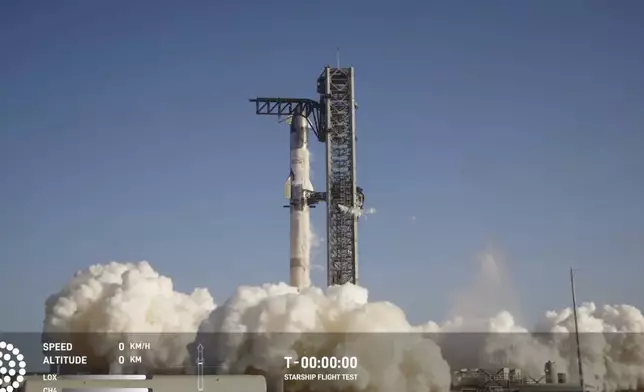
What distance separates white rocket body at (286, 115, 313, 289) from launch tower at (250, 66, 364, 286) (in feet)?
1.28

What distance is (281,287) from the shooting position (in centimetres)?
2342

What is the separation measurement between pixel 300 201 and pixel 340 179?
1307 mm

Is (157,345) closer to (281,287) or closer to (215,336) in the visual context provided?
(215,336)

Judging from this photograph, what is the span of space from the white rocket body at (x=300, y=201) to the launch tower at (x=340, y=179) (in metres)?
0.39

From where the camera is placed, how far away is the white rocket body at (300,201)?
947 inches

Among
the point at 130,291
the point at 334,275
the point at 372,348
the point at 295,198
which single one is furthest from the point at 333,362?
the point at 130,291

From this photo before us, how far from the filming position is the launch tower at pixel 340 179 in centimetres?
2352

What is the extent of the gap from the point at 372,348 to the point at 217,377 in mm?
4415

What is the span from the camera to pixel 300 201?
2425cm

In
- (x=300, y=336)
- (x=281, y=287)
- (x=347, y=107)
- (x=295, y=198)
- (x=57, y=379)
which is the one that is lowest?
(x=57, y=379)

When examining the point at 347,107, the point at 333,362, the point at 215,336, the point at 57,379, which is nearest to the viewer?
the point at 57,379

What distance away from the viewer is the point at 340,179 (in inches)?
941

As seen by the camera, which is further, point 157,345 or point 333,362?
point 157,345

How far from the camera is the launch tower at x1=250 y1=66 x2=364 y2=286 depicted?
2352 centimetres
